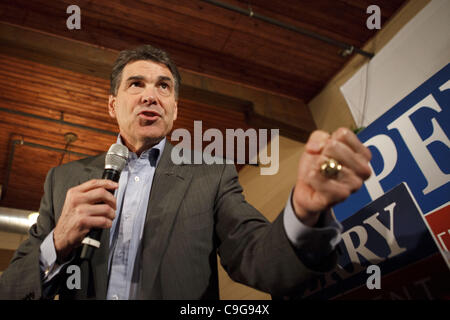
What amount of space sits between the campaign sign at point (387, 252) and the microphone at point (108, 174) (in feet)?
2.01

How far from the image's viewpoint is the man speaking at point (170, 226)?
762 mm

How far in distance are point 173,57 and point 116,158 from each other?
326cm

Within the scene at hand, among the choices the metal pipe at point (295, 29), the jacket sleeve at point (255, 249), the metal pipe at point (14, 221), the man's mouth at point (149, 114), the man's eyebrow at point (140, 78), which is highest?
the metal pipe at point (295, 29)

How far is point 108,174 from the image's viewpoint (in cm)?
103

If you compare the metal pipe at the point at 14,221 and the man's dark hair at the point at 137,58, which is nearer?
the man's dark hair at the point at 137,58

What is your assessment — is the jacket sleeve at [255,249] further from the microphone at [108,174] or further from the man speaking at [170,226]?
the microphone at [108,174]

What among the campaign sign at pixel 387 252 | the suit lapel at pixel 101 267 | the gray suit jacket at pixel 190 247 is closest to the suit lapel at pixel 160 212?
the gray suit jacket at pixel 190 247

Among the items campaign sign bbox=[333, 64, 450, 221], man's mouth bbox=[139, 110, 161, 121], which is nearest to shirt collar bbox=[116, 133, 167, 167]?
man's mouth bbox=[139, 110, 161, 121]

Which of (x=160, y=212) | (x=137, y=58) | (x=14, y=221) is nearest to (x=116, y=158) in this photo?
(x=160, y=212)

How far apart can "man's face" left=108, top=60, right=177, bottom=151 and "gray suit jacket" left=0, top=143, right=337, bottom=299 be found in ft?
0.56

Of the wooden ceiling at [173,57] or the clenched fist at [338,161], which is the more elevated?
the wooden ceiling at [173,57]

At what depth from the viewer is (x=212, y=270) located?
3.54ft

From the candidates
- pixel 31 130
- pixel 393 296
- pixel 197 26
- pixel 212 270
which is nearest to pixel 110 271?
pixel 212 270

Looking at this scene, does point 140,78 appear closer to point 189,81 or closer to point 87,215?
point 87,215
